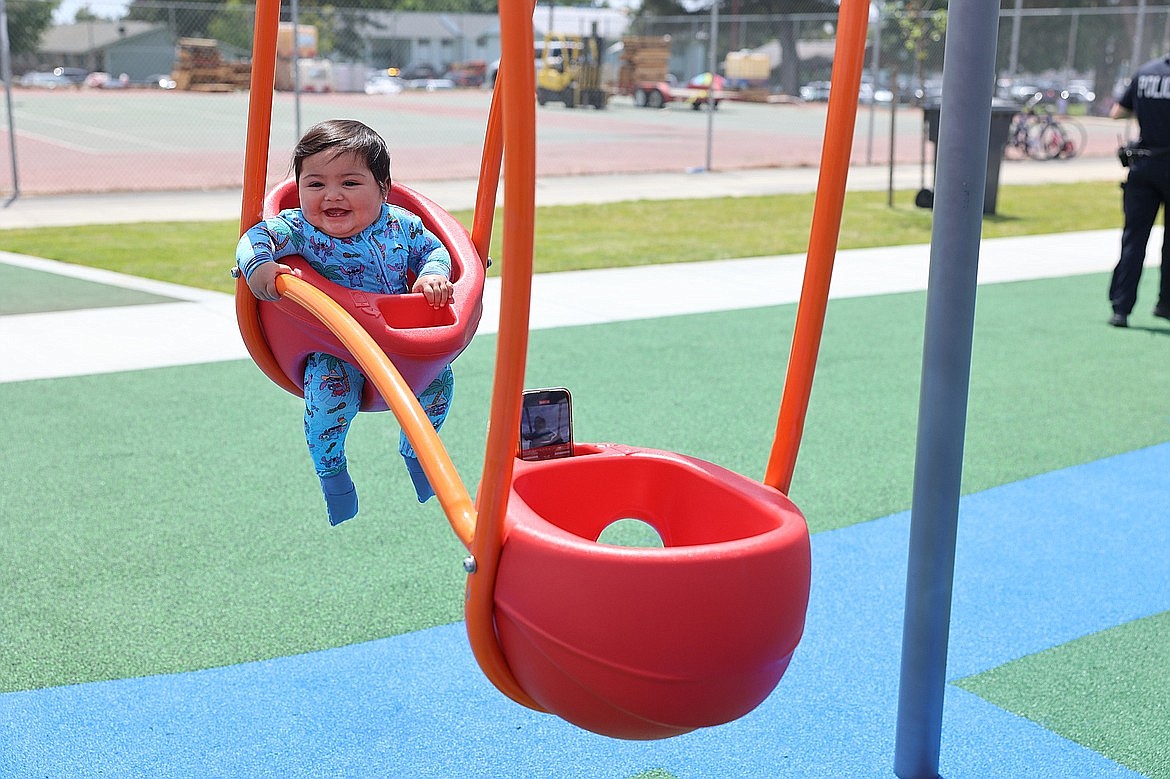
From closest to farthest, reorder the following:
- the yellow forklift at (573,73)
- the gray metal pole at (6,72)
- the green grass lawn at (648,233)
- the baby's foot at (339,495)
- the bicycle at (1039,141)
→ the baby's foot at (339,495) → the green grass lawn at (648,233) → the gray metal pole at (6,72) → the bicycle at (1039,141) → the yellow forklift at (573,73)

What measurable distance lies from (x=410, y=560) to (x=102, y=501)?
4.37 feet

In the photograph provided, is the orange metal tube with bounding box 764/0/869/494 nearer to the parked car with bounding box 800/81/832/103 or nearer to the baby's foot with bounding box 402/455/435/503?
the baby's foot with bounding box 402/455/435/503

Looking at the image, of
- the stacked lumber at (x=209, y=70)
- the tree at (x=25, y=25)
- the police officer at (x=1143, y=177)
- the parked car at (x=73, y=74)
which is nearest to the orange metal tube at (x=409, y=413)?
the police officer at (x=1143, y=177)

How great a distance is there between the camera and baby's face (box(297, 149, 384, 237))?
227cm

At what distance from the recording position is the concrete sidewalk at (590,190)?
504 inches

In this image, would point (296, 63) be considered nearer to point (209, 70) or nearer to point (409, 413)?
point (409, 413)

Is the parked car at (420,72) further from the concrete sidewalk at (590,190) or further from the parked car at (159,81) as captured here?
the concrete sidewalk at (590,190)

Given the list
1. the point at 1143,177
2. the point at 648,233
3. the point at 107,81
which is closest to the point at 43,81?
the point at 107,81

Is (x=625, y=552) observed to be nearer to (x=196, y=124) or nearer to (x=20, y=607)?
(x=20, y=607)

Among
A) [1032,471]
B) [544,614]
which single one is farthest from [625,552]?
[1032,471]

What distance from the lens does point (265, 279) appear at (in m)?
2.14

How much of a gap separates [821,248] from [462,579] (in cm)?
236

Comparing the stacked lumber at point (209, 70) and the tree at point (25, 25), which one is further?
the tree at point (25, 25)

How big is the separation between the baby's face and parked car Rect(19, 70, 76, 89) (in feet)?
135
